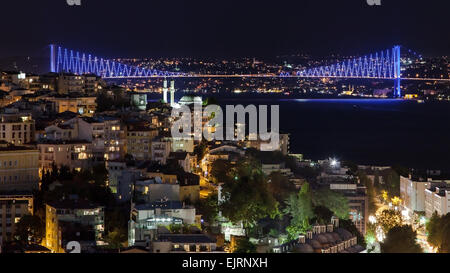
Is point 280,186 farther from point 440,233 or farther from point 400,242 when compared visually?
point 400,242

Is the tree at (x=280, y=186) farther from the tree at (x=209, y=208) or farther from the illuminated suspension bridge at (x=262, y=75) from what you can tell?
the illuminated suspension bridge at (x=262, y=75)

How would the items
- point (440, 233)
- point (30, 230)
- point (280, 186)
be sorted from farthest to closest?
point (280, 186) < point (440, 233) < point (30, 230)

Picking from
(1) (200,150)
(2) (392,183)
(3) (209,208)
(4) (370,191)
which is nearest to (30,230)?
(3) (209,208)

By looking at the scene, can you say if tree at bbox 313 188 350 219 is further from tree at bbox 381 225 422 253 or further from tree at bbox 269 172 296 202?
tree at bbox 381 225 422 253

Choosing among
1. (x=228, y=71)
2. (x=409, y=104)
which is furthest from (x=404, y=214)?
(x=409, y=104)

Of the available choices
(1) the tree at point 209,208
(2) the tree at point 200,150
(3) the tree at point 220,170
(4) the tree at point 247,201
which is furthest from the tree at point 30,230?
(2) the tree at point 200,150

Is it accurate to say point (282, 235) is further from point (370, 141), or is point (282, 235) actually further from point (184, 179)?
point (370, 141)
